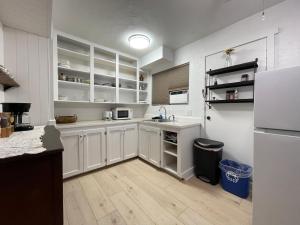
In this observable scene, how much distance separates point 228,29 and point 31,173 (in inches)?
119

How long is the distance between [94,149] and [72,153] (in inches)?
14.2

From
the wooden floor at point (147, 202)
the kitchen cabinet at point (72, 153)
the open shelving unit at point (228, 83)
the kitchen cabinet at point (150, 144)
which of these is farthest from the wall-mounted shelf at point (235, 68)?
the kitchen cabinet at point (72, 153)

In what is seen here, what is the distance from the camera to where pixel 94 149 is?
8.11 feet

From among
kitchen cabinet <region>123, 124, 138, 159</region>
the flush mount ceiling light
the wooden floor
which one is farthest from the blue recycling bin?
the flush mount ceiling light

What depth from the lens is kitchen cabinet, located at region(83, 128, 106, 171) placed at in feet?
7.76

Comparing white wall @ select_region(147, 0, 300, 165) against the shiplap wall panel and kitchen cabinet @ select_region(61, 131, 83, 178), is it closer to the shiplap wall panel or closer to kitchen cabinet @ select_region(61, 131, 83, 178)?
kitchen cabinet @ select_region(61, 131, 83, 178)

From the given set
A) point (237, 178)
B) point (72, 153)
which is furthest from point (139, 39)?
point (237, 178)

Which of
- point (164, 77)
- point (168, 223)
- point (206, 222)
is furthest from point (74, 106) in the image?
point (206, 222)

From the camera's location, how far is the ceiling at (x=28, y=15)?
4.16ft

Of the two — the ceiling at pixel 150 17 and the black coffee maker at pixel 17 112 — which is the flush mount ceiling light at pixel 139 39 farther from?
the black coffee maker at pixel 17 112

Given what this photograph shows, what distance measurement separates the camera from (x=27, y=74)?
182 cm

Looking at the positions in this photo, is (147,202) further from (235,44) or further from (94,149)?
(235,44)

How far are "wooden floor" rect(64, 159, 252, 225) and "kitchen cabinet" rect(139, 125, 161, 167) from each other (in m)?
0.36

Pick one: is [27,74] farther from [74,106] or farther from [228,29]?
[228,29]
